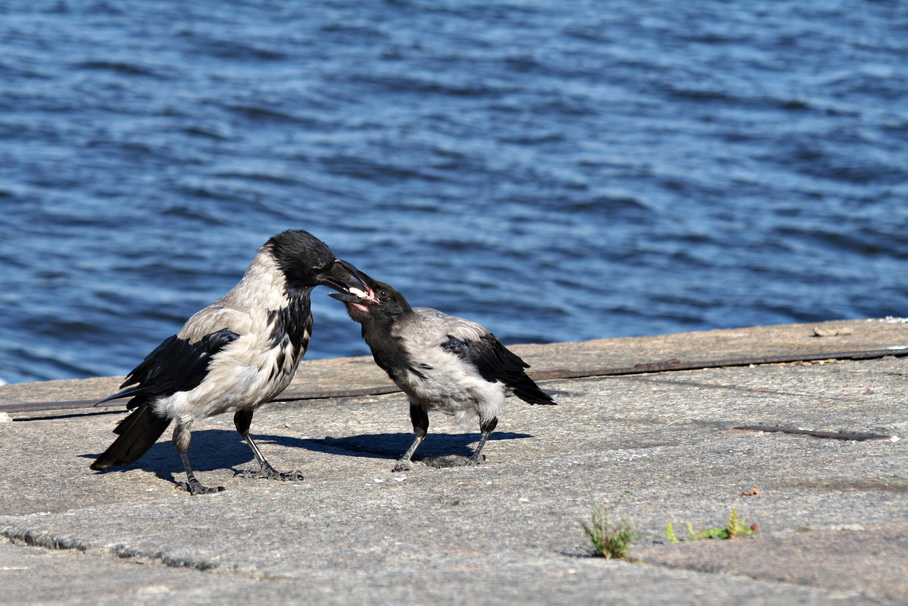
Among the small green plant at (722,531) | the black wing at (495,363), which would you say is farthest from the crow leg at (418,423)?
the small green plant at (722,531)

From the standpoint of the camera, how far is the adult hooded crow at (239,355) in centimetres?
588

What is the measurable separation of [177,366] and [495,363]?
156cm

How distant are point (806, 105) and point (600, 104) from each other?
4308 millimetres

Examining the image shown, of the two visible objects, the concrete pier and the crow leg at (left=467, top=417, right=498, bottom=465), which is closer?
the concrete pier

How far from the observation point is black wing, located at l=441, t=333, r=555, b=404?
6234 millimetres

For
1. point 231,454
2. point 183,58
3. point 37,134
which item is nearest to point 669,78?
point 183,58

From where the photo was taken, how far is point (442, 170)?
68.8ft

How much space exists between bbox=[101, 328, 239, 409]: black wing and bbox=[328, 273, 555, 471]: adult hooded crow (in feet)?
2.16

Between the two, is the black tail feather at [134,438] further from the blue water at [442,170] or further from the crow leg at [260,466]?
the blue water at [442,170]

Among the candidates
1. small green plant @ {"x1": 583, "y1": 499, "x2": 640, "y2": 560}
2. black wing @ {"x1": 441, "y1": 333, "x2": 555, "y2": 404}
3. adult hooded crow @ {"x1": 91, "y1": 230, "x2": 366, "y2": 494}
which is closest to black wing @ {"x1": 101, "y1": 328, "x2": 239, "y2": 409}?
adult hooded crow @ {"x1": 91, "y1": 230, "x2": 366, "y2": 494}

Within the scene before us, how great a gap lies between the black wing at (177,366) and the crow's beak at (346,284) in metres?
0.59

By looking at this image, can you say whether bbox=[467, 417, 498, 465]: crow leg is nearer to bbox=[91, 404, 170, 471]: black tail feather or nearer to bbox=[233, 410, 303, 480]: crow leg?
bbox=[233, 410, 303, 480]: crow leg

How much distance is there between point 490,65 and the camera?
2603 cm

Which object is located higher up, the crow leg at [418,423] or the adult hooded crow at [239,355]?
the adult hooded crow at [239,355]
